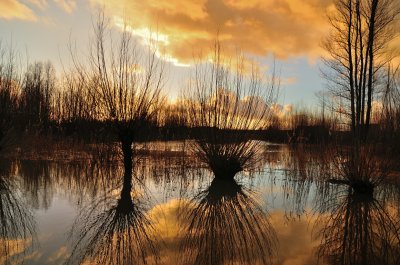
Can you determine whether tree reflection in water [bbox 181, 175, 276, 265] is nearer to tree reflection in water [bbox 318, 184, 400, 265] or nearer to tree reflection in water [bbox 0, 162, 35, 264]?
tree reflection in water [bbox 318, 184, 400, 265]

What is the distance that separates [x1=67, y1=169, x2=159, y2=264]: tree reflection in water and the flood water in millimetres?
12

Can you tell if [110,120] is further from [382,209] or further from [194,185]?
[382,209]

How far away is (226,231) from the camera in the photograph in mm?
4426

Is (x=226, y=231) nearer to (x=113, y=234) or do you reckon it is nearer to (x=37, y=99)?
(x=113, y=234)

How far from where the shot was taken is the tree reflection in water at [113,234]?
11.4 ft

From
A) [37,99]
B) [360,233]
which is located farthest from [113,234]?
[37,99]

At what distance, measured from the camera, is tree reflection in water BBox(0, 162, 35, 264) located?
11.6 feet

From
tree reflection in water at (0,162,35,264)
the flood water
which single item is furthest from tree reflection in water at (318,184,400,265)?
tree reflection in water at (0,162,35,264)

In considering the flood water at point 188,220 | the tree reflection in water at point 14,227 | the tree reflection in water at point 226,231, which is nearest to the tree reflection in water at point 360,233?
the flood water at point 188,220

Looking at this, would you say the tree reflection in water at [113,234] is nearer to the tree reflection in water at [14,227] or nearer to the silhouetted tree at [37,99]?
the tree reflection in water at [14,227]

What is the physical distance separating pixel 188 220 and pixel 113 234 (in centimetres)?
113

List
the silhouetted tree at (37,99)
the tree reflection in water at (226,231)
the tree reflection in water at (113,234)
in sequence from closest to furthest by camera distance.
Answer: the tree reflection in water at (113,234) → the tree reflection in water at (226,231) → the silhouetted tree at (37,99)

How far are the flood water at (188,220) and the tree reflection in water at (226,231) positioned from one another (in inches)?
0.4

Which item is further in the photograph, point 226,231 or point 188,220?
point 188,220
